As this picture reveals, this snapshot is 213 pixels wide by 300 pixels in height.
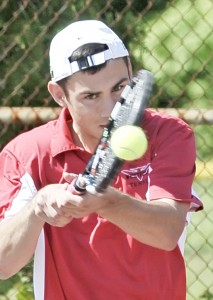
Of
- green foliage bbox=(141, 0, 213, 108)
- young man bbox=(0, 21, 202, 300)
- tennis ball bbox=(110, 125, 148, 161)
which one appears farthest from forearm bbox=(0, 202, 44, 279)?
green foliage bbox=(141, 0, 213, 108)

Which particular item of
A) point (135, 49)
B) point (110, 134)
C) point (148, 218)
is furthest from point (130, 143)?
point (135, 49)

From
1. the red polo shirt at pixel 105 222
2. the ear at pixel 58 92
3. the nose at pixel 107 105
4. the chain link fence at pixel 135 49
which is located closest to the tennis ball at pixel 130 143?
the nose at pixel 107 105

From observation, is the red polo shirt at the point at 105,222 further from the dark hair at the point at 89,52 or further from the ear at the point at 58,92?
the dark hair at the point at 89,52

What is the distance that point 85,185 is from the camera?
2701mm

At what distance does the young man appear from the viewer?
10.0 feet

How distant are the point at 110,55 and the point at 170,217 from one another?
472mm

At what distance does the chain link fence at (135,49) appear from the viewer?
4.89m

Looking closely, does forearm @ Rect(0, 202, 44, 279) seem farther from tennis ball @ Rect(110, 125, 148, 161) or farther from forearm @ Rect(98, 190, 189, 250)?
tennis ball @ Rect(110, 125, 148, 161)

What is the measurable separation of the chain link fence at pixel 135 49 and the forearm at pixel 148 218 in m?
1.83

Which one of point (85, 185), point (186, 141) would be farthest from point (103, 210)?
point (186, 141)

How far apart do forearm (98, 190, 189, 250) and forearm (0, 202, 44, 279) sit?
0.67 ft

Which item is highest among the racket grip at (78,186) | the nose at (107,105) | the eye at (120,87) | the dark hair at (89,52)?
the dark hair at (89,52)

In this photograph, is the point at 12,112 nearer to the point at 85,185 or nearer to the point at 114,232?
the point at 114,232

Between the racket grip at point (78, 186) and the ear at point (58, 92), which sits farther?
the ear at point (58, 92)
